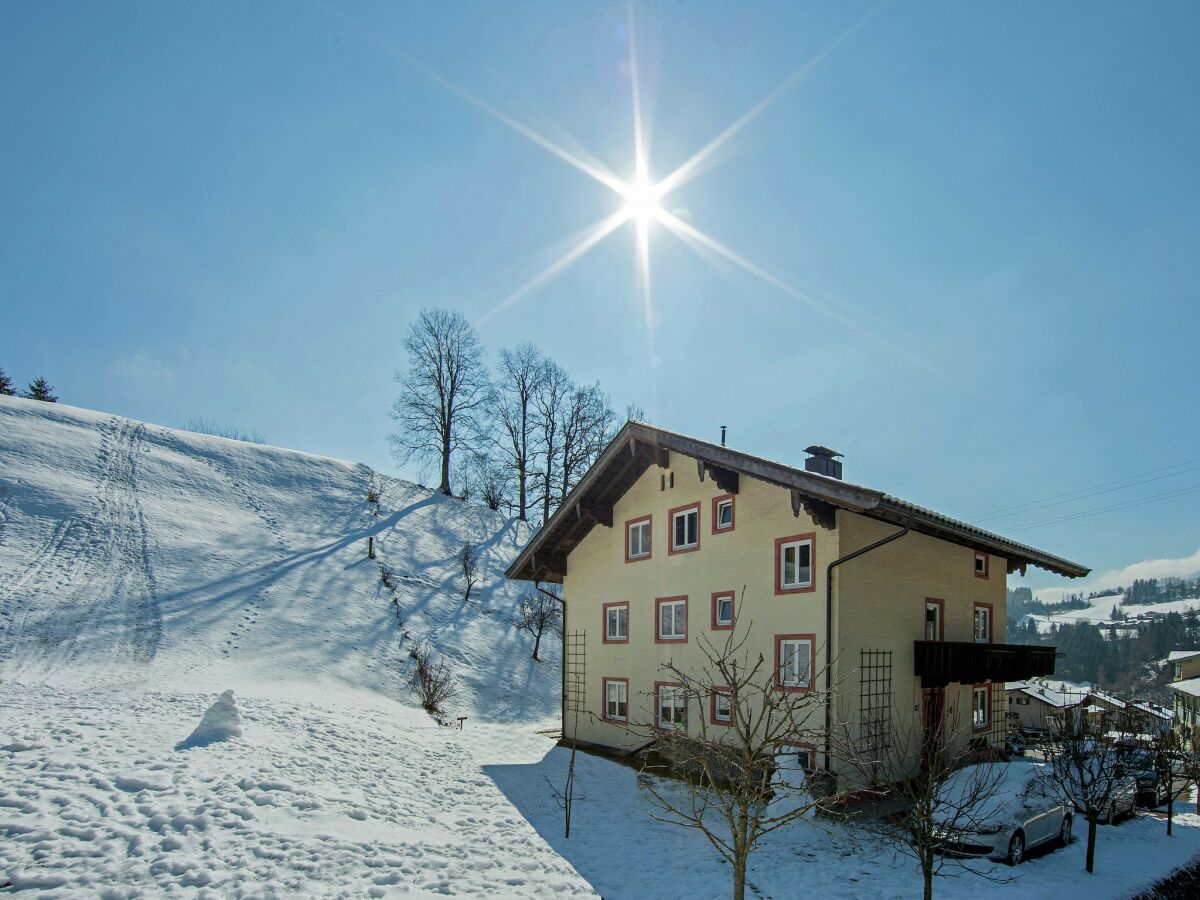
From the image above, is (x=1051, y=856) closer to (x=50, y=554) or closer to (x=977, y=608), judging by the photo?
(x=977, y=608)

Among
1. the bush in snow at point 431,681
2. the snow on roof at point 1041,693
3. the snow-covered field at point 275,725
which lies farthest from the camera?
the snow on roof at point 1041,693

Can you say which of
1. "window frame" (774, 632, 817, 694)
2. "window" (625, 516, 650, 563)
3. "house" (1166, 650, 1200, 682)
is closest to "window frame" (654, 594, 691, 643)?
"window" (625, 516, 650, 563)

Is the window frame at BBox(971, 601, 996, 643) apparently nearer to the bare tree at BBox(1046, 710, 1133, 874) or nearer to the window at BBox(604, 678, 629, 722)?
the bare tree at BBox(1046, 710, 1133, 874)

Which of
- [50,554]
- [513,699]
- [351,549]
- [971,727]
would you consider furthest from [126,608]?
[971,727]

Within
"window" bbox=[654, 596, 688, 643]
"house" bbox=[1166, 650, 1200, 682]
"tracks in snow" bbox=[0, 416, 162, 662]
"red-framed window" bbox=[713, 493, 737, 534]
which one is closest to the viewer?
"red-framed window" bbox=[713, 493, 737, 534]

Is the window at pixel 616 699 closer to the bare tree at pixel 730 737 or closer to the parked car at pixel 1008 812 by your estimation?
the bare tree at pixel 730 737

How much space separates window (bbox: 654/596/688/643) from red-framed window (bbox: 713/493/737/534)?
227 centimetres

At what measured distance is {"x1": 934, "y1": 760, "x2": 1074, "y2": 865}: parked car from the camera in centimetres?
1135

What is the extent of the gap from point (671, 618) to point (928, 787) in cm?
1010

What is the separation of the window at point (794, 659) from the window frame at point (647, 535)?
521 cm

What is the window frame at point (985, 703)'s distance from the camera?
18323 mm

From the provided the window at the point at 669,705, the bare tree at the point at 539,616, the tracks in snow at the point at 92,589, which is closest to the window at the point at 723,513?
the window at the point at 669,705

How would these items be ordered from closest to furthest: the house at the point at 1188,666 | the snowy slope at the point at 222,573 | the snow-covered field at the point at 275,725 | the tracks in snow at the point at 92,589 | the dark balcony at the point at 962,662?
the snow-covered field at the point at 275,725
the dark balcony at the point at 962,662
the tracks in snow at the point at 92,589
the snowy slope at the point at 222,573
the house at the point at 1188,666

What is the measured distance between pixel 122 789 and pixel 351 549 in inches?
1012
